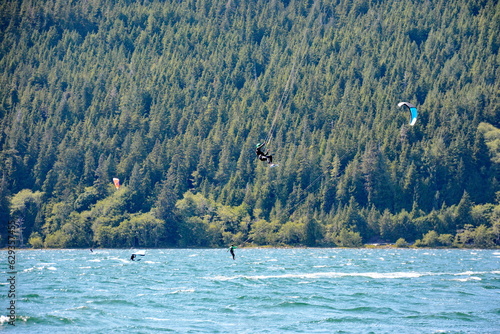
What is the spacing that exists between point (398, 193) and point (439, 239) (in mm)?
16930

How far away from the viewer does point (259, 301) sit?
48062mm

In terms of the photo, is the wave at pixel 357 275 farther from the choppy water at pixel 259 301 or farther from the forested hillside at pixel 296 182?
the forested hillside at pixel 296 182

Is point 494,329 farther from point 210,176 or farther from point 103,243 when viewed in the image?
point 210,176

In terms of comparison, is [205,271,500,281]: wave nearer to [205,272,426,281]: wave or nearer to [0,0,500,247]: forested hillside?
[205,272,426,281]: wave

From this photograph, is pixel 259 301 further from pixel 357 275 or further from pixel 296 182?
pixel 296 182

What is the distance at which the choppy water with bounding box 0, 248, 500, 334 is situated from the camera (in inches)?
1560

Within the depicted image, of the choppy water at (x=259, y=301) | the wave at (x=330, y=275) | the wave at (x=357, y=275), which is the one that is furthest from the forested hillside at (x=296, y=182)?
the choppy water at (x=259, y=301)

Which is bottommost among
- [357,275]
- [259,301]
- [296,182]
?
[259,301]

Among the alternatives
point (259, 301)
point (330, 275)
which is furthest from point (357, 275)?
point (259, 301)

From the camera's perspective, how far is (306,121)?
188250mm

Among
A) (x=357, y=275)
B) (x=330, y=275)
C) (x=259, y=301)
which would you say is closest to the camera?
(x=259, y=301)

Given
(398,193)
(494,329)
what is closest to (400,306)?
(494,329)

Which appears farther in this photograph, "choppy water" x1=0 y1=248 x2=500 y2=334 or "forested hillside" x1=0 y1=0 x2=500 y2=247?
"forested hillside" x1=0 y1=0 x2=500 y2=247

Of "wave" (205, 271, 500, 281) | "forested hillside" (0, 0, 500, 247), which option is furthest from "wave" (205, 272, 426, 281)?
"forested hillside" (0, 0, 500, 247)
